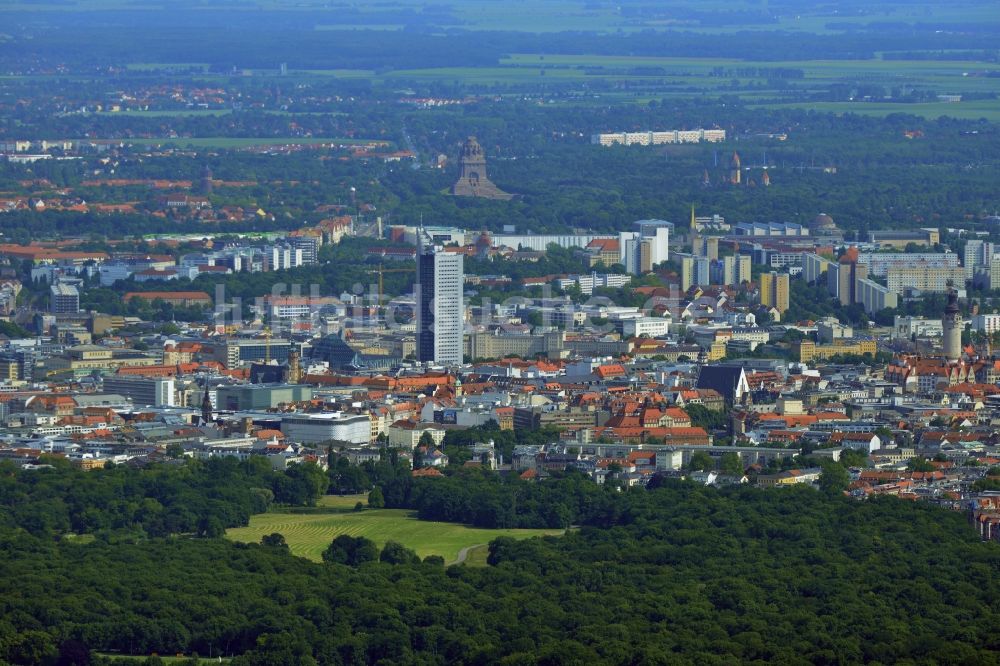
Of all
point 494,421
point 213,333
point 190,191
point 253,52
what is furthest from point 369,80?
point 494,421

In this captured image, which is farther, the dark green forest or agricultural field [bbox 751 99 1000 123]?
agricultural field [bbox 751 99 1000 123]

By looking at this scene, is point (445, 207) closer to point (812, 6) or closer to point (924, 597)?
point (924, 597)

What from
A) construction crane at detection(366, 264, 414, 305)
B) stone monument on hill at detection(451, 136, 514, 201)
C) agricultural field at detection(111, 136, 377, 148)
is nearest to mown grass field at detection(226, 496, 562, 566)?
construction crane at detection(366, 264, 414, 305)

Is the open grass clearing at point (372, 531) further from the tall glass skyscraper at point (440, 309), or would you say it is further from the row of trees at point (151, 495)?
the tall glass skyscraper at point (440, 309)

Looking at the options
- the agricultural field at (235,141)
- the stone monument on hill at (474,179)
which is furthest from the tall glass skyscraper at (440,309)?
the agricultural field at (235,141)

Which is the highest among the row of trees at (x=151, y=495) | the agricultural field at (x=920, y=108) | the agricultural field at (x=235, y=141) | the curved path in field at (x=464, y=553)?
the agricultural field at (x=920, y=108)

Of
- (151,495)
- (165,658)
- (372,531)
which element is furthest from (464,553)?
(165,658)

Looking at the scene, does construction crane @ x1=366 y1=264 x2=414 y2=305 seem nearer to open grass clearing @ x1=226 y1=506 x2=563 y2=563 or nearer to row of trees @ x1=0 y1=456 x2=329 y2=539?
row of trees @ x1=0 y1=456 x2=329 y2=539

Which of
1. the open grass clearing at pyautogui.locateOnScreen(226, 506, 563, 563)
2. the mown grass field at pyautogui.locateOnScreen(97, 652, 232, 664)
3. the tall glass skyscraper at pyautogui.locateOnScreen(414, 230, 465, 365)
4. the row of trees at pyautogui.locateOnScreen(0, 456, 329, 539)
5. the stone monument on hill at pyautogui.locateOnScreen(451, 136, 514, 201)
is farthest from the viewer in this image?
the stone monument on hill at pyautogui.locateOnScreen(451, 136, 514, 201)

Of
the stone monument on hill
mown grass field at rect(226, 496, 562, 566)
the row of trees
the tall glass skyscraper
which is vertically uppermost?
the stone monument on hill
